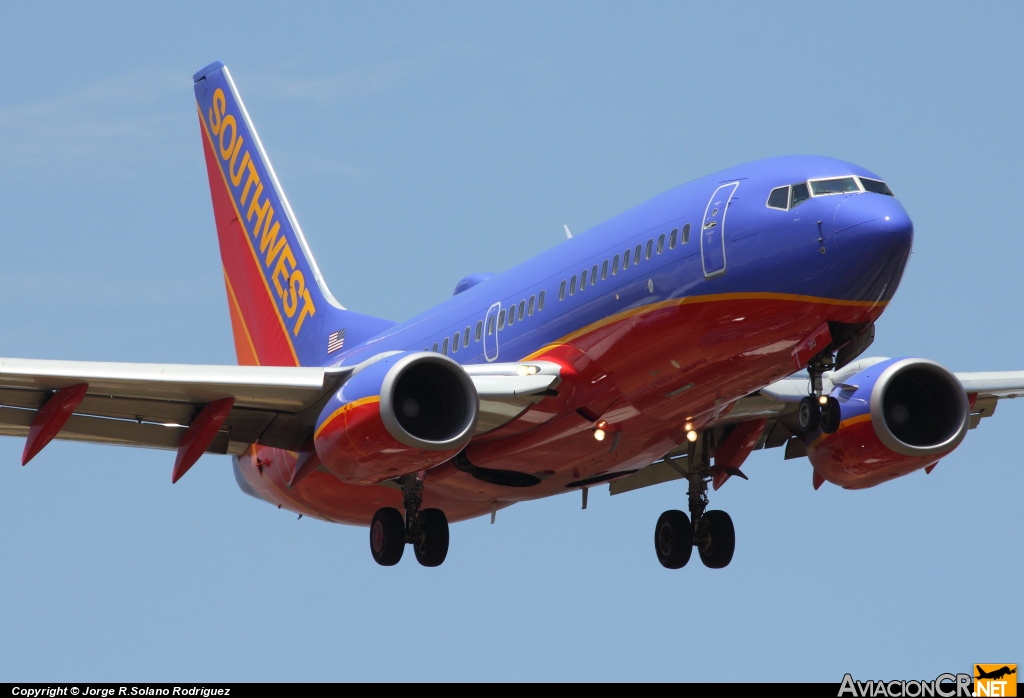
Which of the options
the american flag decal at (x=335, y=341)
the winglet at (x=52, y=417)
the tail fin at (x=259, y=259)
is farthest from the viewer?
the tail fin at (x=259, y=259)

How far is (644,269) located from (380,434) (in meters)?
4.63

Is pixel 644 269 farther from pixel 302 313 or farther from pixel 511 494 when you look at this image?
pixel 302 313

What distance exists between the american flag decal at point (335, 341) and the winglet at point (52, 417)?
9.09 m

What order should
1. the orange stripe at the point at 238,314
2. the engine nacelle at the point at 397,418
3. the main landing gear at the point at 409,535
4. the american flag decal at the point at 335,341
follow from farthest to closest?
1. the orange stripe at the point at 238,314
2. the american flag decal at the point at 335,341
3. the main landing gear at the point at 409,535
4. the engine nacelle at the point at 397,418

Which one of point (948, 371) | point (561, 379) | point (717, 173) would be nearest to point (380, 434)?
point (561, 379)

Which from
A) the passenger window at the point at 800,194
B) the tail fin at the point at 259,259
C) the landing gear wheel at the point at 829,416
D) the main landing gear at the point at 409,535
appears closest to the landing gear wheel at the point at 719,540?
the main landing gear at the point at 409,535

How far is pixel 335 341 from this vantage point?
35.5m

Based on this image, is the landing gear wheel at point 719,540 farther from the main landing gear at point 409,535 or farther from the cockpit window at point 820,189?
the cockpit window at point 820,189

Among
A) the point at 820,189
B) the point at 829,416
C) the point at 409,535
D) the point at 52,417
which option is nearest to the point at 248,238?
the point at 409,535

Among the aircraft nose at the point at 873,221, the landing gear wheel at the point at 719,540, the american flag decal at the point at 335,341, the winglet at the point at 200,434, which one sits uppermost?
the american flag decal at the point at 335,341

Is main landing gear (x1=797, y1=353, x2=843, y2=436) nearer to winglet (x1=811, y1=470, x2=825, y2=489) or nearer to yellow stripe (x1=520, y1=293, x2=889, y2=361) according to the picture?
yellow stripe (x1=520, y1=293, x2=889, y2=361)

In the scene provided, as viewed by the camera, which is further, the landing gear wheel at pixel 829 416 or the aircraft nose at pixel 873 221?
the landing gear wheel at pixel 829 416

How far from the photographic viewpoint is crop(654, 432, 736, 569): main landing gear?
103 ft

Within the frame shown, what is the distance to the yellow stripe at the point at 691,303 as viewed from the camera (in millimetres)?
23531
